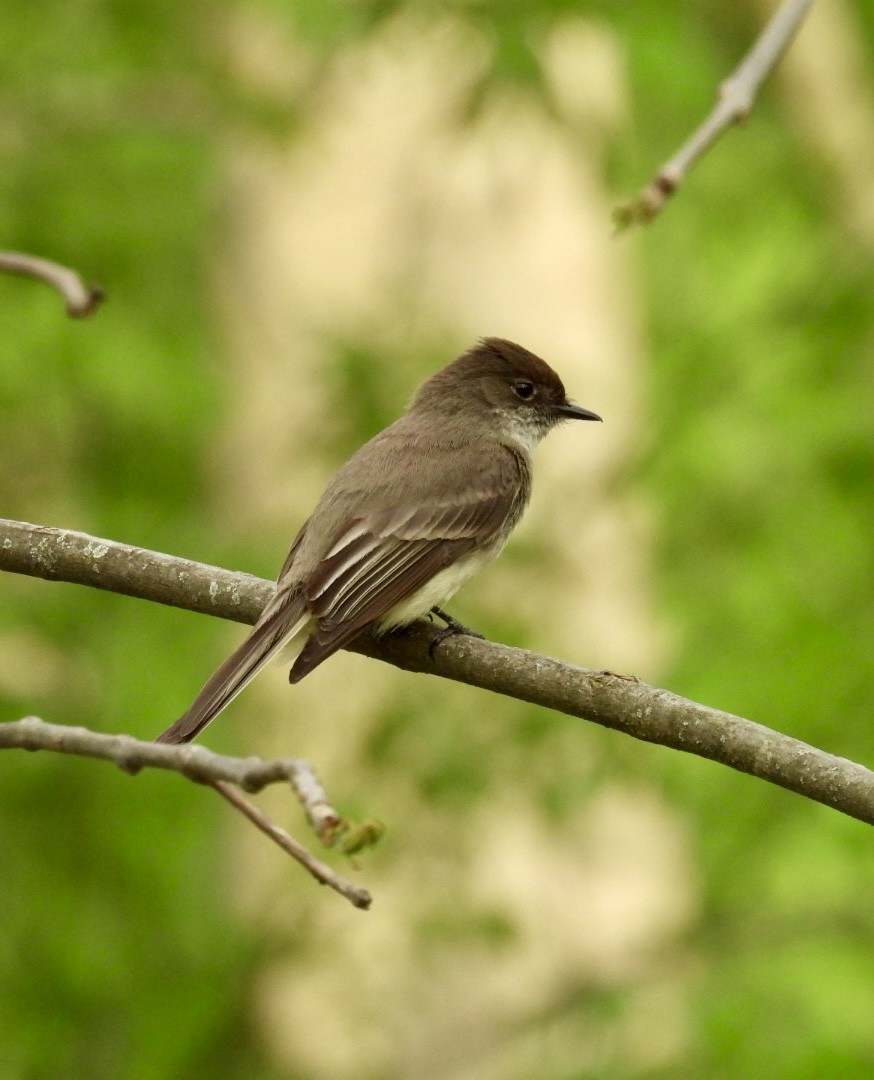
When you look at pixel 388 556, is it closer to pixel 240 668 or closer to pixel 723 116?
pixel 240 668

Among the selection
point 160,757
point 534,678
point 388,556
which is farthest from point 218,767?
point 388,556

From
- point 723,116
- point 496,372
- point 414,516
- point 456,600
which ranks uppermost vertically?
point 723,116

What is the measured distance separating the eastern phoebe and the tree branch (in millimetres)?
213

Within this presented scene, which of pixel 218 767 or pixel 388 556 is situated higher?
pixel 218 767

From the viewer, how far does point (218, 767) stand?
211 cm

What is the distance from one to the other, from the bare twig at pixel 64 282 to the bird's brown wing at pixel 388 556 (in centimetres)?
112

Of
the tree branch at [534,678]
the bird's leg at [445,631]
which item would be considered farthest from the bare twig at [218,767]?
the bird's leg at [445,631]

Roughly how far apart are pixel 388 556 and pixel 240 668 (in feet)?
2.81

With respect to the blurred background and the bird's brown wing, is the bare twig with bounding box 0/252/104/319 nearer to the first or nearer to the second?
the bird's brown wing

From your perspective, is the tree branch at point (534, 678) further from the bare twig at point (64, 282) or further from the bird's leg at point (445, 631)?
the bare twig at point (64, 282)

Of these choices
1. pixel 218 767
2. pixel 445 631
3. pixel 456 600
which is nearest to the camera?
pixel 218 767

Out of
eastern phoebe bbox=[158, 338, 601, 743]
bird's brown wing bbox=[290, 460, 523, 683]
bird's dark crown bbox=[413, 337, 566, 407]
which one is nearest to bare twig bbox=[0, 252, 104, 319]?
eastern phoebe bbox=[158, 338, 601, 743]

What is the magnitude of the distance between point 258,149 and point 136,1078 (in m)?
4.69

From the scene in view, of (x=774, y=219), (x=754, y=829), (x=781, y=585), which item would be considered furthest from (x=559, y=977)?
(x=774, y=219)
